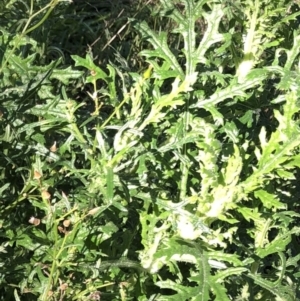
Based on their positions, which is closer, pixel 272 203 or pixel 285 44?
pixel 272 203

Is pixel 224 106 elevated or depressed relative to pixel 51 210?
elevated

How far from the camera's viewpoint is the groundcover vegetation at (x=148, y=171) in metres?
1.48

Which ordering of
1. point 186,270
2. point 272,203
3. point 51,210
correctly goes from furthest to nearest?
point 186,270 < point 272,203 < point 51,210

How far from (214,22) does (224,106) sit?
0.23 meters

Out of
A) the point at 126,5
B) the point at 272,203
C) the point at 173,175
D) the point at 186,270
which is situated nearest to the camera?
the point at 272,203

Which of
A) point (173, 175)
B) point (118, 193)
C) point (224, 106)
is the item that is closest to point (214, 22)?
point (224, 106)

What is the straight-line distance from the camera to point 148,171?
1651mm

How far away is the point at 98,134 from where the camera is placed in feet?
4.80

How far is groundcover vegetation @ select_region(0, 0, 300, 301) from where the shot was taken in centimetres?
148

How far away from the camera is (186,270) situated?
1.83 metres

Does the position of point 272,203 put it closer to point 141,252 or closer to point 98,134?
point 141,252

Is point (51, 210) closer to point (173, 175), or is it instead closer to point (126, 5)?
point (173, 175)

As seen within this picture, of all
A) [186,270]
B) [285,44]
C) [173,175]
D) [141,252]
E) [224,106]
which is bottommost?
[186,270]

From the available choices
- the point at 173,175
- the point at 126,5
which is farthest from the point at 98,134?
the point at 126,5
